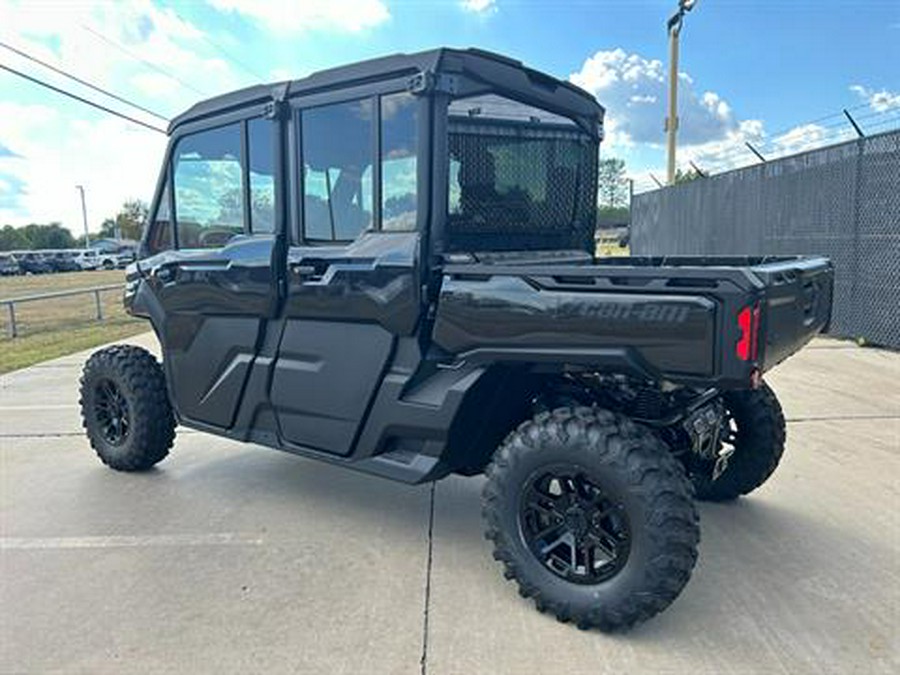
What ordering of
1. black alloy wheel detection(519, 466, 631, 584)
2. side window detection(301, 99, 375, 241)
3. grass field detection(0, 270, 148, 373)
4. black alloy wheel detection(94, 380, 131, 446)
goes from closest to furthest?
black alloy wheel detection(519, 466, 631, 584), side window detection(301, 99, 375, 241), black alloy wheel detection(94, 380, 131, 446), grass field detection(0, 270, 148, 373)

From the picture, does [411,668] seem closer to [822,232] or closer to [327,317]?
Answer: [327,317]

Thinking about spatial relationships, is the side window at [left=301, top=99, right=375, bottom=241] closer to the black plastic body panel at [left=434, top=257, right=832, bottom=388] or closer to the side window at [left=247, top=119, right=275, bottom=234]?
the side window at [left=247, top=119, right=275, bottom=234]

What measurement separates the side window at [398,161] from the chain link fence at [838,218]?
7.43 m

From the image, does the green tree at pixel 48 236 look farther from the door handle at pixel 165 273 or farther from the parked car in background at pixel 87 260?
the door handle at pixel 165 273

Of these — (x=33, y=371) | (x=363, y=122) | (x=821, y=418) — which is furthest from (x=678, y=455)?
(x=33, y=371)

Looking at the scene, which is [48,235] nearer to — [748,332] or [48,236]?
[48,236]

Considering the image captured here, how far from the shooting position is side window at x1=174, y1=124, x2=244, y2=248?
3883mm

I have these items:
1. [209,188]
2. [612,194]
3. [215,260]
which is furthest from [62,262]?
[215,260]

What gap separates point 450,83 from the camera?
309 cm

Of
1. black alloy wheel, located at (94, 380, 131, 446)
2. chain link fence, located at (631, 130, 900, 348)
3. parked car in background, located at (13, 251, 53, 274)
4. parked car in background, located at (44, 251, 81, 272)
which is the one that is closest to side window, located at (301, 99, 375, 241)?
black alloy wheel, located at (94, 380, 131, 446)

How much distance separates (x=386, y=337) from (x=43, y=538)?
2233 mm

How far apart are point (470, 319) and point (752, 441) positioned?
189 centimetres

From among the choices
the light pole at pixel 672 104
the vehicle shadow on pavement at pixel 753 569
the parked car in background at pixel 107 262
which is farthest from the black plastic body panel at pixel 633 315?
the parked car in background at pixel 107 262

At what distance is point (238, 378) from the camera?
392cm
